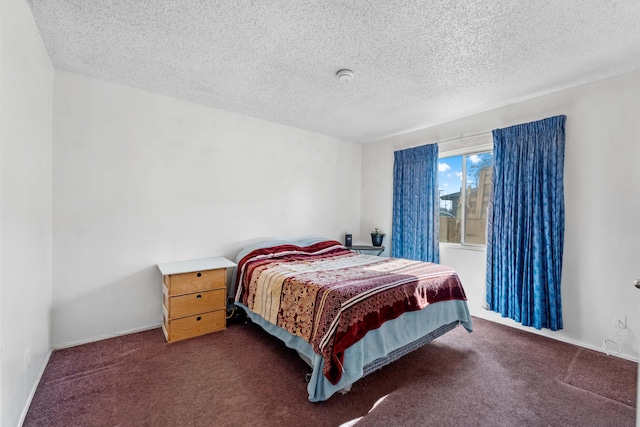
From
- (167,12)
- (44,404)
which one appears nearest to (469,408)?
(44,404)

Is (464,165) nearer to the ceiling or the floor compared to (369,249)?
nearer to the ceiling

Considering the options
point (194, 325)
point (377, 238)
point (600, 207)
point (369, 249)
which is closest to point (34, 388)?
point (194, 325)

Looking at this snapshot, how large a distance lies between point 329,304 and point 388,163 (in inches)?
122

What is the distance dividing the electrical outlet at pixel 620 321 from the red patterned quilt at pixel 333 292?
1.27 meters

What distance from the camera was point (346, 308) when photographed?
6.07 feet

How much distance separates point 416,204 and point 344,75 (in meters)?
2.16

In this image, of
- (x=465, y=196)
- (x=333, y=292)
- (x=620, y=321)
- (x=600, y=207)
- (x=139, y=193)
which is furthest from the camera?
(x=465, y=196)

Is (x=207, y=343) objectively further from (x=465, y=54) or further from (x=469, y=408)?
(x=465, y=54)

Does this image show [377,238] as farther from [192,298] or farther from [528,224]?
[192,298]

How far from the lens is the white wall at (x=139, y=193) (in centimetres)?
244

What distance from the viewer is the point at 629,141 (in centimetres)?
233

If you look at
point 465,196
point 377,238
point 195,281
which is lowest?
point 195,281

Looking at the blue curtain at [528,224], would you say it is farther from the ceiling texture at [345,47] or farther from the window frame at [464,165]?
the ceiling texture at [345,47]

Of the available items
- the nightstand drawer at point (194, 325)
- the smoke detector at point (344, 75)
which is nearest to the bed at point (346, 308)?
the nightstand drawer at point (194, 325)
